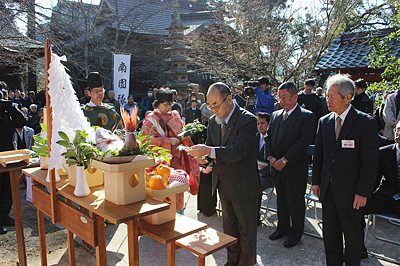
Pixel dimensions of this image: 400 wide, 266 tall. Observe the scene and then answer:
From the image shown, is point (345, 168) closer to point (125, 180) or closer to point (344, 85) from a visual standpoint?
point (344, 85)

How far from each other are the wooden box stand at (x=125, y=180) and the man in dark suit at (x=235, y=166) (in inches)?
24.5

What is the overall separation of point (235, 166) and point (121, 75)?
835 cm

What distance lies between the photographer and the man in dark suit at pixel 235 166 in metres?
2.88

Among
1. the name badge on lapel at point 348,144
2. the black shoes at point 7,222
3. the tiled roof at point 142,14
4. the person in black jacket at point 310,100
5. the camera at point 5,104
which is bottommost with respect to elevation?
the black shoes at point 7,222

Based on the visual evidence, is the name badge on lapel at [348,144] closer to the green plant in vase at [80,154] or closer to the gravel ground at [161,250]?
the gravel ground at [161,250]

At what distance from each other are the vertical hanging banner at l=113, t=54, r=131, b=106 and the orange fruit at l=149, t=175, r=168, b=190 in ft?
27.9

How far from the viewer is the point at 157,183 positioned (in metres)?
2.48

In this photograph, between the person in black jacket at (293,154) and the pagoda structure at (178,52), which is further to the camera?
the pagoda structure at (178,52)

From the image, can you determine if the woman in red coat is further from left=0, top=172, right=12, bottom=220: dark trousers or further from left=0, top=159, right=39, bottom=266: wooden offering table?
left=0, top=172, right=12, bottom=220: dark trousers

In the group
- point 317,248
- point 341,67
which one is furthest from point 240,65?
point 317,248

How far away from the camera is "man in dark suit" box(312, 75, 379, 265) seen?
2.79 metres

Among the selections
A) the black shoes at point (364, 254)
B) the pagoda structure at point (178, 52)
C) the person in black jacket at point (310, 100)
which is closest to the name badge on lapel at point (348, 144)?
the black shoes at point (364, 254)

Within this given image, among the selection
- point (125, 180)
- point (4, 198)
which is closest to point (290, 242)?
point (125, 180)

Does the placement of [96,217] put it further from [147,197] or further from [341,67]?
[341,67]
